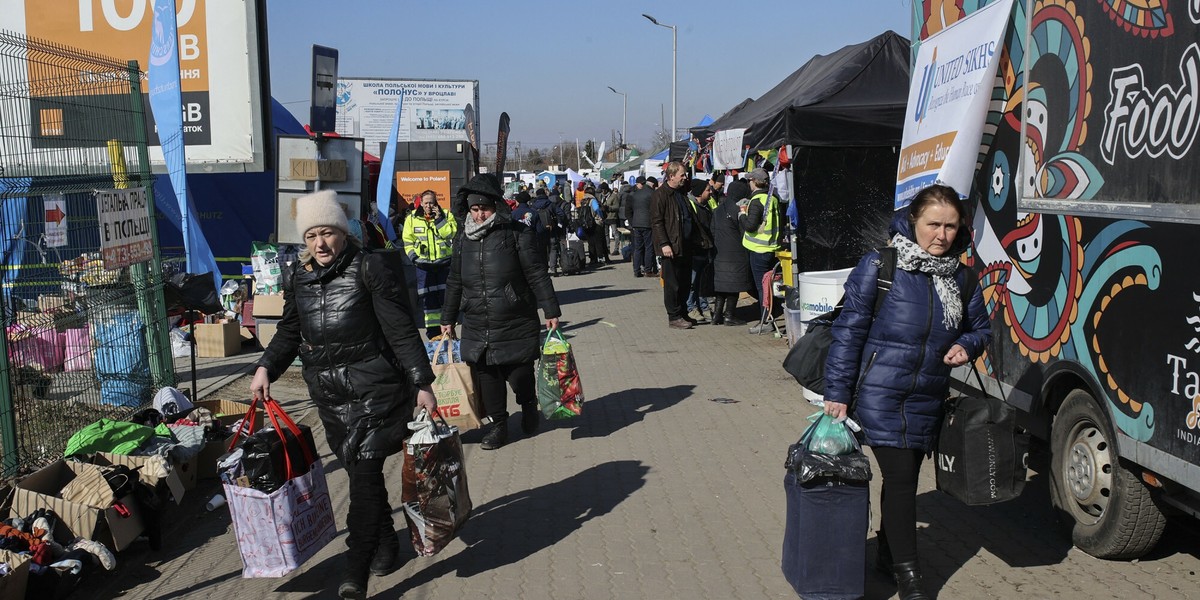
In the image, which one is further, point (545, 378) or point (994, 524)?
point (545, 378)

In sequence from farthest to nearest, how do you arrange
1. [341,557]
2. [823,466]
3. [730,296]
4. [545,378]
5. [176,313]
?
[730,296] → [176,313] → [545,378] → [341,557] → [823,466]

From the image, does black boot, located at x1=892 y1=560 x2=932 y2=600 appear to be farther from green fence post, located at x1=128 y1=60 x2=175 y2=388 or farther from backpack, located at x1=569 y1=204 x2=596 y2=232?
backpack, located at x1=569 y1=204 x2=596 y2=232

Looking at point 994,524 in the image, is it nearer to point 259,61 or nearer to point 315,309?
point 315,309

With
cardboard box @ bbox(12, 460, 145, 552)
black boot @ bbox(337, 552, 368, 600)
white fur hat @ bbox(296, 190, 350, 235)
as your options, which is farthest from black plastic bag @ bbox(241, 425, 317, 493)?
cardboard box @ bbox(12, 460, 145, 552)

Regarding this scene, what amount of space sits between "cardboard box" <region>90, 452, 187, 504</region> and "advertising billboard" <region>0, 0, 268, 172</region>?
1028cm

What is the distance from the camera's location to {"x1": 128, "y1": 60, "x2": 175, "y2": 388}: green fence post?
26.4ft

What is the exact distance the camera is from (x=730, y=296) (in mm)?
13852

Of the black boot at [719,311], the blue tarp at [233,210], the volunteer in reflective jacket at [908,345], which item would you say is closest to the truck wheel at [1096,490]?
the volunteer in reflective jacket at [908,345]

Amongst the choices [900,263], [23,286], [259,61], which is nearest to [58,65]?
[23,286]

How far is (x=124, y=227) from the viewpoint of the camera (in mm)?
7574

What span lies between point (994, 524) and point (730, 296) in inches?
329

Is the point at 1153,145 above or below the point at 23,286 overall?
above

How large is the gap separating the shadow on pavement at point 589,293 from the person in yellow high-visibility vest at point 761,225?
5.32 metres

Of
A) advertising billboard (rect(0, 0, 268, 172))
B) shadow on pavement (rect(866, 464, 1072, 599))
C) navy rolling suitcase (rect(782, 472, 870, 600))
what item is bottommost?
shadow on pavement (rect(866, 464, 1072, 599))
